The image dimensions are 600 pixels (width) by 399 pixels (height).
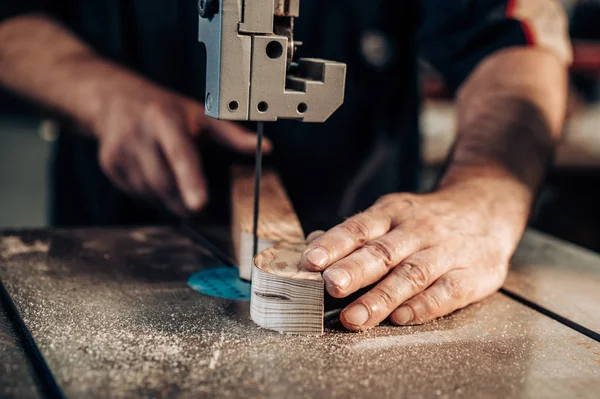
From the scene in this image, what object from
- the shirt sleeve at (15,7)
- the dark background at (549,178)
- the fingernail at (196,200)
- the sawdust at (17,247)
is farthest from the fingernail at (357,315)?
the dark background at (549,178)

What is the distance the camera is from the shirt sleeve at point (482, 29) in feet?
4.80

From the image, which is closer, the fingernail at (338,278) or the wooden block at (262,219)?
the fingernail at (338,278)

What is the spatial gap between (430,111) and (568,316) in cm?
224

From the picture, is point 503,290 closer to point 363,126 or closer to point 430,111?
point 363,126

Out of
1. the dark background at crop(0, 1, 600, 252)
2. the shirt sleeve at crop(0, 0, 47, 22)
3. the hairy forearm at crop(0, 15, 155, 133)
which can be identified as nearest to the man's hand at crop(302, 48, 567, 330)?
the hairy forearm at crop(0, 15, 155, 133)

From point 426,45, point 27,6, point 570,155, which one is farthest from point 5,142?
point 570,155

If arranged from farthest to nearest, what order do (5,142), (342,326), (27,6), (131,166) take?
(5,142) < (27,6) < (131,166) < (342,326)

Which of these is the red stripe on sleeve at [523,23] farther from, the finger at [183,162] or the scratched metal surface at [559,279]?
the finger at [183,162]

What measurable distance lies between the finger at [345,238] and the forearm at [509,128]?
0.24 metres

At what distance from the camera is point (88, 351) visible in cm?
70

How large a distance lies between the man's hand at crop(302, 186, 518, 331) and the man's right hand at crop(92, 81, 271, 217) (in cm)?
35

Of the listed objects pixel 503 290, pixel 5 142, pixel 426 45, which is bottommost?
pixel 5 142

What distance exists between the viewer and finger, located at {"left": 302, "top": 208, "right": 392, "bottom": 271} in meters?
0.81

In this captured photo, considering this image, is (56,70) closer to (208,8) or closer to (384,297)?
(208,8)
